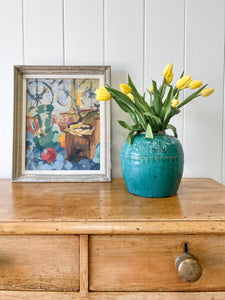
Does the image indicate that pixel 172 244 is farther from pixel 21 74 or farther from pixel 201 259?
pixel 21 74

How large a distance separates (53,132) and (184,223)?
61 centimetres

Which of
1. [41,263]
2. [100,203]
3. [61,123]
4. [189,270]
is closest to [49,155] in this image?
[61,123]

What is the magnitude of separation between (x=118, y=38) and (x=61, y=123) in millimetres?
413

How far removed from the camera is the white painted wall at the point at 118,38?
94 cm

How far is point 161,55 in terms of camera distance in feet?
3.14

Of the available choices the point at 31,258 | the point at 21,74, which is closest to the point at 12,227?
the point at 31,258

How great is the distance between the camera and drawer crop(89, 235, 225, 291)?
521 mm

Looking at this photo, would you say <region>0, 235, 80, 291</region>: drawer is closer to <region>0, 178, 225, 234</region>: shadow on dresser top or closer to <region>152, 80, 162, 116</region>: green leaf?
<region>0, 178, 225, 234</region>: shadow on dresser top

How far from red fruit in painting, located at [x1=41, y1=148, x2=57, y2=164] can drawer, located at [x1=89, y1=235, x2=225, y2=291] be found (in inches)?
18.2

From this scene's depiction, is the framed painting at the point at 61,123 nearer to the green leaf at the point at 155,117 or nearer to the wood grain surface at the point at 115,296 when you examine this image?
the green leaf at the point at 155,117

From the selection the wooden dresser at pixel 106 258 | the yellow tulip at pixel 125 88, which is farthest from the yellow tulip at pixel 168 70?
the wooden dresser at pixel 106 258

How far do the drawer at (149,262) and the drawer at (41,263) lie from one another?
0.14 feet

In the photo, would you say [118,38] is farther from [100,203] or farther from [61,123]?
[100,203]

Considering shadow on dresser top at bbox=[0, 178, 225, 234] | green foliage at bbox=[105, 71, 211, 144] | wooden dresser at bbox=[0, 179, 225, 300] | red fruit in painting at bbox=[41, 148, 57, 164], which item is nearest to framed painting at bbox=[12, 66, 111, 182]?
red fruit in painting at bbox=[41, 148, 57, 164]
